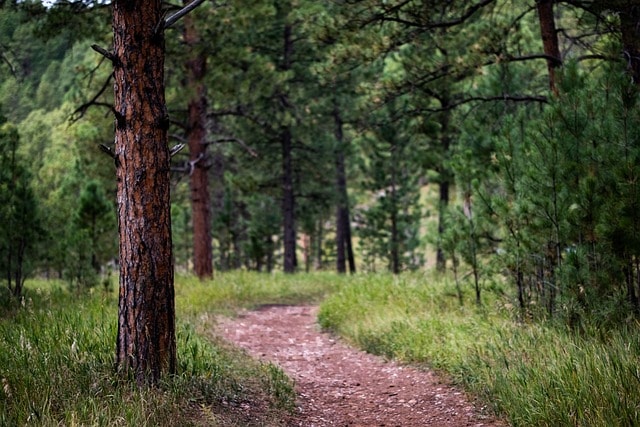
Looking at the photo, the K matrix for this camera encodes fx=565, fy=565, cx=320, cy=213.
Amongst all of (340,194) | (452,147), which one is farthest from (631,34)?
(340,194)

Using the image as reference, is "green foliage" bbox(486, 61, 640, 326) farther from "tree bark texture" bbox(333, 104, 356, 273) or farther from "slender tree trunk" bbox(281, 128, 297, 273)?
"tree bark texture" bbox(333, 104, 356, 273)

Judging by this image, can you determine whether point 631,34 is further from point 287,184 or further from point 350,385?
point 287,184

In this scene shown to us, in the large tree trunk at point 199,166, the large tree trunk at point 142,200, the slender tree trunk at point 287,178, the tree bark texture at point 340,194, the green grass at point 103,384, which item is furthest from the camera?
the tree bark texture at point 340,194

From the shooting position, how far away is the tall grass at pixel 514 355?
3965 millimetres

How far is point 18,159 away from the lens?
9.49 meters

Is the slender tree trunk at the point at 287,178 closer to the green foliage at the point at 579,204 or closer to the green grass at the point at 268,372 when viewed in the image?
the green grass at the point at 268,372

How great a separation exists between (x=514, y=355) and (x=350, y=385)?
196cm

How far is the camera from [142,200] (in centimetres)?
457

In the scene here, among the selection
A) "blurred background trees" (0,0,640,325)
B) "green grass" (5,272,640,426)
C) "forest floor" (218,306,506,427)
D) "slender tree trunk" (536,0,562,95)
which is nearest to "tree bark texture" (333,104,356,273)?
"blurred background trees" (0,0,640,325)

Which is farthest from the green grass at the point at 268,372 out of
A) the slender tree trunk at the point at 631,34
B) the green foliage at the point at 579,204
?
the slender tree trunk at the point at 631,34

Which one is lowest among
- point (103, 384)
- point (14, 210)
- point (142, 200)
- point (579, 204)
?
point (103, 384)

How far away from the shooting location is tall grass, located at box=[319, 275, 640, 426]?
3.96m

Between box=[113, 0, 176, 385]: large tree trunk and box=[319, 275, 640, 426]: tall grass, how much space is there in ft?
9.48

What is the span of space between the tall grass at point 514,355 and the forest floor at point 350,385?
0.74 feet
